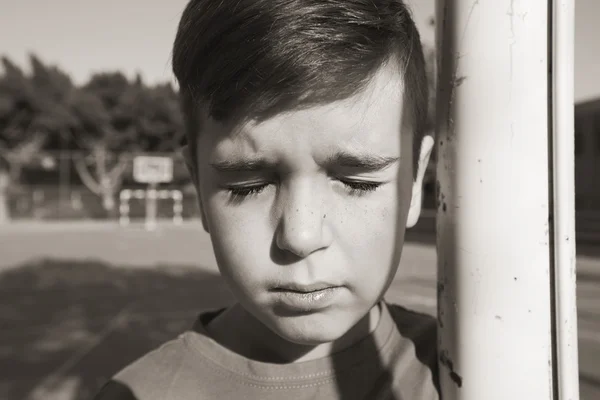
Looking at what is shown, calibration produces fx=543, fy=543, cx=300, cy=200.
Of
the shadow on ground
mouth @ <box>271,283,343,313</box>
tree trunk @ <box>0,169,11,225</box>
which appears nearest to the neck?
mouth @ <box>271,283,343,313</box>

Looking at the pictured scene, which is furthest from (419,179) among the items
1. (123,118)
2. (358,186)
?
(123,118)

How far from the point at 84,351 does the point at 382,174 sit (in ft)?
8.50

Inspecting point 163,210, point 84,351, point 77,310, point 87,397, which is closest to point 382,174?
point 87,397

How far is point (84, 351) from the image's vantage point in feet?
9.09

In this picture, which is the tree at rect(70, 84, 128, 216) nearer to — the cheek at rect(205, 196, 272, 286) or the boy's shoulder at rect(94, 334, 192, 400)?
the boy's shoulder at rect(94, 334, 192, 400)

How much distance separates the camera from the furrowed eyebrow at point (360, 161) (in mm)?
572

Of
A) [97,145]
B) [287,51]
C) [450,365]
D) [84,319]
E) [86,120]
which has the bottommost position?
[84,319]

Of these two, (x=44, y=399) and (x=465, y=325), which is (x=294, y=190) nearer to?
(x=465, y=325)

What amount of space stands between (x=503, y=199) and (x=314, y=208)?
186mm

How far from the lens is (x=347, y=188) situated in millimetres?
602

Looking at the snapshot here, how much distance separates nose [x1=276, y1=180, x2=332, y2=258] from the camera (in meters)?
0.56

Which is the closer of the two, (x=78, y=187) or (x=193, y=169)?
(x=193, y=169)

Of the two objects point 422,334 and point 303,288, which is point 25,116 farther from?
point 303,288

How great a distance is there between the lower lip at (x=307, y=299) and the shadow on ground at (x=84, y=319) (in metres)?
1.95
